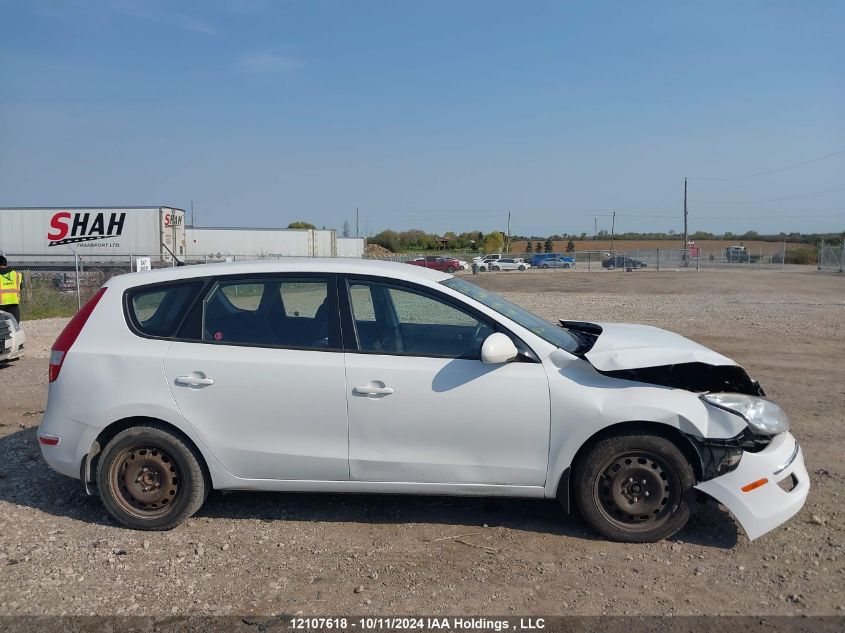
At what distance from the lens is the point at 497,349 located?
14.7 ft

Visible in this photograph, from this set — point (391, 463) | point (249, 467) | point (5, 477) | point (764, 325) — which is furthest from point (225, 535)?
point (764, 325)

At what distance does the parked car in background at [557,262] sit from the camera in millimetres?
69500

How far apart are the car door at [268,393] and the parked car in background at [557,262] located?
65.4 meters

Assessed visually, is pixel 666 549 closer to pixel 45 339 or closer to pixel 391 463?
pixel 391 463

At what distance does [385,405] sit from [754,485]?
2.25 m

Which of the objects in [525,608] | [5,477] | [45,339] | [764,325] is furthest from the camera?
[764,325]

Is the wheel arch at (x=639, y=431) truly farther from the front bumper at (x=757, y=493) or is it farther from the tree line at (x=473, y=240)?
the tree line at (x=473, y=240)

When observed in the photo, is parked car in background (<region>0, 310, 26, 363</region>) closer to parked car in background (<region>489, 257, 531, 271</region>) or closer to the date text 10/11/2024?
the date text 10/11/2024

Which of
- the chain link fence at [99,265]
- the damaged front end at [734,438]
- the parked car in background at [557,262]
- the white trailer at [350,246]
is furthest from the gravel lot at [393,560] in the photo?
the parked car in background at [557,262]

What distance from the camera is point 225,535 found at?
480 centimetres

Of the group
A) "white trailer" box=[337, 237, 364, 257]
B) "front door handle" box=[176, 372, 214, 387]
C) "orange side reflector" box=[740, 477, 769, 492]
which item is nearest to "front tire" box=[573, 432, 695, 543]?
"orange side reflector" box=[740, 477, 769, 492]

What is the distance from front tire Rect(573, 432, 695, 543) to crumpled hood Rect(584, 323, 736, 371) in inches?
17.3

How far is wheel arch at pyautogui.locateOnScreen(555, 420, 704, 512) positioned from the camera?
4.55 metres

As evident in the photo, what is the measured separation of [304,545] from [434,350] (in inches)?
57.3
